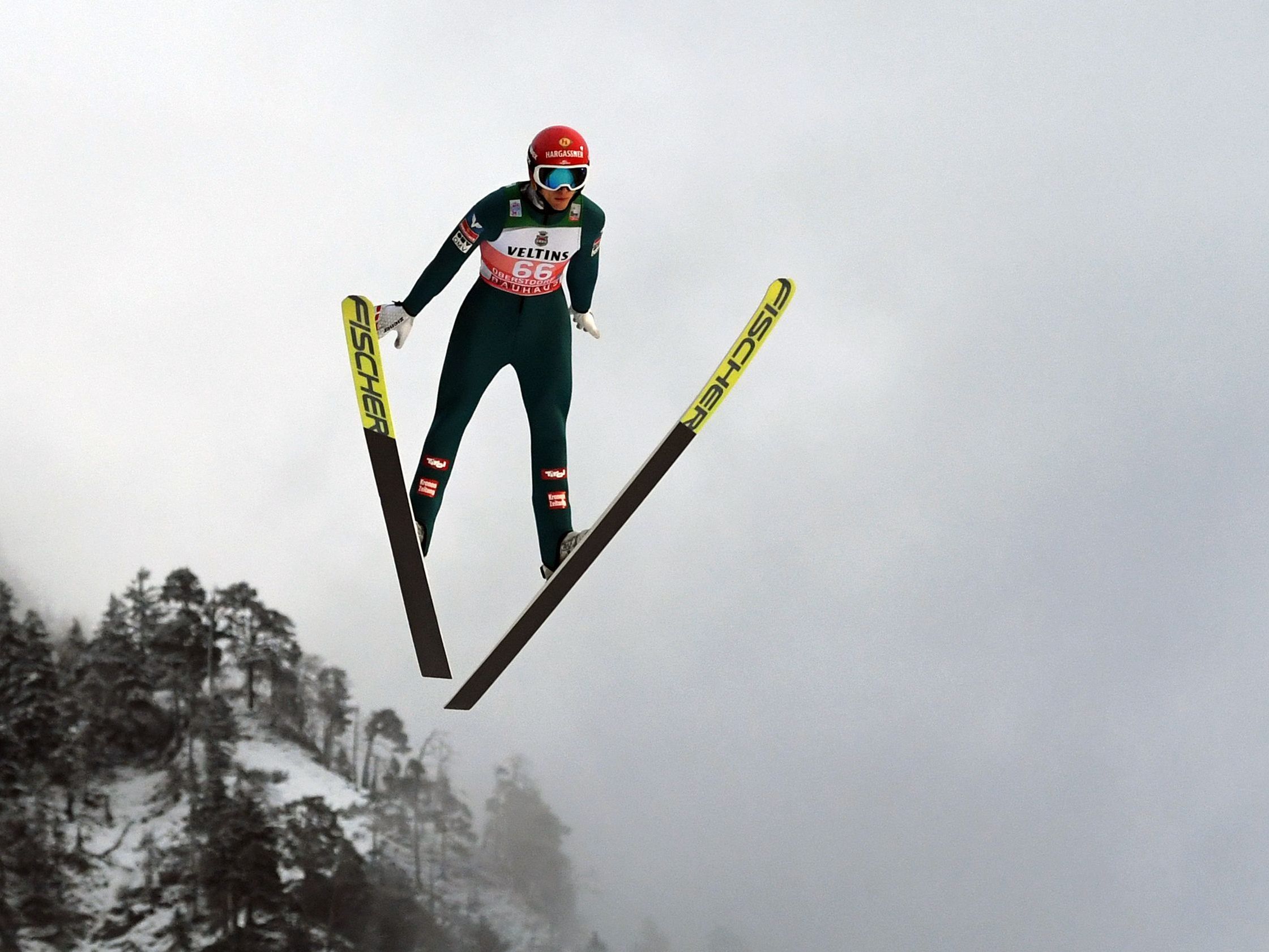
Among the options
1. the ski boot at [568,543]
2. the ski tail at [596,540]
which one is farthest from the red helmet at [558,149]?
the ski boot at [568,543]

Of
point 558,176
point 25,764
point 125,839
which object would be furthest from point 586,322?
point 125,839

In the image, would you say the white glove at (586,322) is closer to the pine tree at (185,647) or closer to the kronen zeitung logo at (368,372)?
the kronen zeitung logo at (368,372)

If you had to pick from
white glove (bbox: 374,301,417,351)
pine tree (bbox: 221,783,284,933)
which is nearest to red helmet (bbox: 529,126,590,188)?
white glove (bbox: 374,301,417,351)

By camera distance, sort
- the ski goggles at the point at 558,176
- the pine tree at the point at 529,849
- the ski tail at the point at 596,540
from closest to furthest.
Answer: the ski goggles at the point at 558,176 < the ski tail at the point at 596,540 < the pine tree at the point at 529,849

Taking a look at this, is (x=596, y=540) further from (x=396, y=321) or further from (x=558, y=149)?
(x=558, y=149)

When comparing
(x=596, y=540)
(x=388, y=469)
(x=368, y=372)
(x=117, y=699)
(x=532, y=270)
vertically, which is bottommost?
(x=596, y=540)

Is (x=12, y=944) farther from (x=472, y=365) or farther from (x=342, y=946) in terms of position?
(x=472, y=365)

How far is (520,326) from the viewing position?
32.9 ft

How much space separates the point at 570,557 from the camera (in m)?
10.2

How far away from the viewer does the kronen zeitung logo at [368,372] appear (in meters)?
9.08

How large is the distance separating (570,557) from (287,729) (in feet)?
387

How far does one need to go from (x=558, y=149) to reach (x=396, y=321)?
1.65 m

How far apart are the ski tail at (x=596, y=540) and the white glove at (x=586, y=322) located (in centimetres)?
92

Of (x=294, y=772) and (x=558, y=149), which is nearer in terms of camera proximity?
(x=558, y=149)
